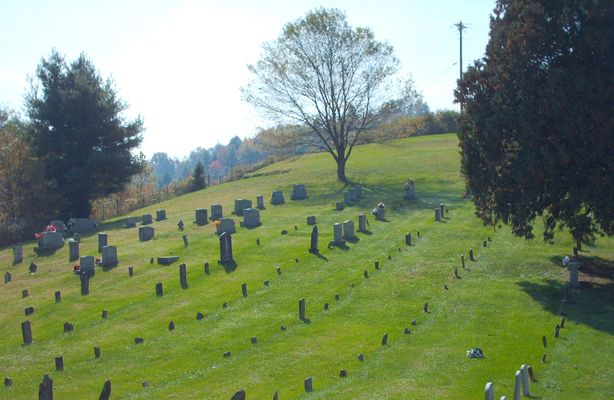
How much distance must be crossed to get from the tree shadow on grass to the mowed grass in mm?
90

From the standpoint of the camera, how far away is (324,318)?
22.7m

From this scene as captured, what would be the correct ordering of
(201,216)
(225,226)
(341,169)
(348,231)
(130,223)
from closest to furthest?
1. (348,231)
2. (225,226)
3. (201,216)
4. (130,223)
5. (341,169)

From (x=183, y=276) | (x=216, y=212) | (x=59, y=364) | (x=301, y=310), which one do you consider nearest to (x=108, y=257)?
(x=183, y=276)

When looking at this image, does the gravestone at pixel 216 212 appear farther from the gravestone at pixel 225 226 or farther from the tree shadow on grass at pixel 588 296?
the tree shadow on grass at pixel 588 296

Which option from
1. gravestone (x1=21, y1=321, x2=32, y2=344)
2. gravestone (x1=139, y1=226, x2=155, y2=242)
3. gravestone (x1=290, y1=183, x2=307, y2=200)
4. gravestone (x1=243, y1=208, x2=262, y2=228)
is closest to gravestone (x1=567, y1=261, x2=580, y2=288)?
gravestone (x1=21, y1=321, x2=32, y2=344)

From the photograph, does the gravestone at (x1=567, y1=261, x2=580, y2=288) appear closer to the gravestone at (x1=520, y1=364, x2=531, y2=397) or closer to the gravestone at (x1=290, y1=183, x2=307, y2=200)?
the gravestone at (x1=520, y1=364, x2=531, y2=397)

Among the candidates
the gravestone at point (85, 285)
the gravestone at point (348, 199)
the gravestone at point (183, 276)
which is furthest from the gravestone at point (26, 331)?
the gravestone at point (348, 199)

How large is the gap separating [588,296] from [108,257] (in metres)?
21.3

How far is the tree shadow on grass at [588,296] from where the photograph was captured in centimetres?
2128

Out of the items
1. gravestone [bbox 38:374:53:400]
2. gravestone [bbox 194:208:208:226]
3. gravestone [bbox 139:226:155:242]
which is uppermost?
gravestone [bbox 194:208:208:226]

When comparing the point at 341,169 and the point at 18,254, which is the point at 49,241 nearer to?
the point at 18,254

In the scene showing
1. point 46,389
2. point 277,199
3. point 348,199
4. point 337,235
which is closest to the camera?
point 46,389

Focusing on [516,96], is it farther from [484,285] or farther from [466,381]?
[466,381]

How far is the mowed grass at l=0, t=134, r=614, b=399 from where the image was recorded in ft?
56.9
